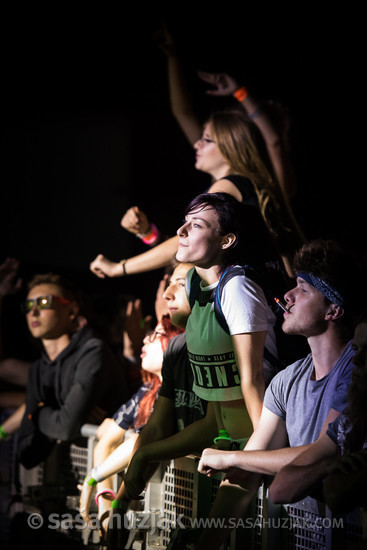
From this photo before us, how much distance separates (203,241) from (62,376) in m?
1.80

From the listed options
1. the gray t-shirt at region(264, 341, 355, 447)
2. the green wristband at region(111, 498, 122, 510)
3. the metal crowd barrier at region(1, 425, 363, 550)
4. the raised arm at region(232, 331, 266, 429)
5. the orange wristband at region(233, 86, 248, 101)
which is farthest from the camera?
the orange wristband at region(233, 86, 248, 101)

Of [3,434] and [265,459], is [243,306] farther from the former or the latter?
[3,434]

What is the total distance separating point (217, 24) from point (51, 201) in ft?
6.55

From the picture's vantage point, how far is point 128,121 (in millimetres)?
4934

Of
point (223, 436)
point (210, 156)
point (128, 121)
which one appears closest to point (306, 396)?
point (223, 436)

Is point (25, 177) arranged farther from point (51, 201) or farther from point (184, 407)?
point (184, 407)

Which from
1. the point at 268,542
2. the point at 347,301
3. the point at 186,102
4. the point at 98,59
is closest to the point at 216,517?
the point at 268,542

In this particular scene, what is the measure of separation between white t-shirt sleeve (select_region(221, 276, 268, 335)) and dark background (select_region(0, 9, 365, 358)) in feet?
3.43

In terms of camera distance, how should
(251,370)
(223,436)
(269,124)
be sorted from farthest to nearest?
1. (269,124)
2. (223,436)
3. (251,370)

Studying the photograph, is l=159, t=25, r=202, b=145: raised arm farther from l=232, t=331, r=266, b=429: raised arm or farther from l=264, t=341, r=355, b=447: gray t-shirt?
l=264, t=341, r=355, b=447: gray t-shirt

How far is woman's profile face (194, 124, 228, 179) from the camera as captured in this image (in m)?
3.42

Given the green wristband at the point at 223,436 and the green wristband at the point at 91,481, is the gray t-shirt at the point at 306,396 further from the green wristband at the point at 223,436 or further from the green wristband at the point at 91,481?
the green wristband at the point at 91,481

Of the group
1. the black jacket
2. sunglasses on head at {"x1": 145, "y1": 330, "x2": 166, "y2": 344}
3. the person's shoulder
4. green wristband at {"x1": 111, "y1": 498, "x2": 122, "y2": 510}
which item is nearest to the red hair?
sunglasses on head at {"x1": 145, "y1": 330, "x2": 166, "y2": 344}

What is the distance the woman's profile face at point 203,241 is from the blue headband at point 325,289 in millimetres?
457
